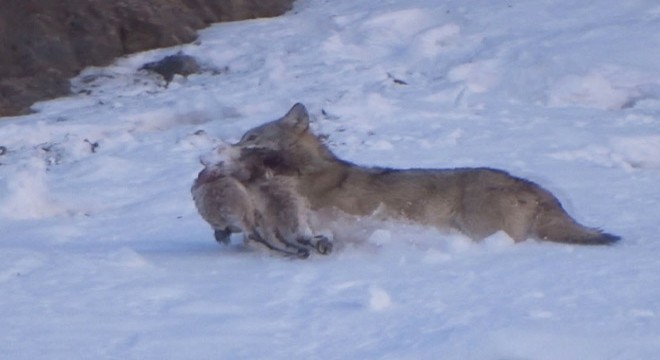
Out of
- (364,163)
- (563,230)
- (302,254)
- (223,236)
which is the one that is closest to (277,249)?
(302,254)

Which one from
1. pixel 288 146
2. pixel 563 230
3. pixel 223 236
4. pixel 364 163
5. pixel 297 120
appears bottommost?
pixel 364 163

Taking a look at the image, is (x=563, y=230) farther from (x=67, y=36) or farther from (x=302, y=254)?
(x=67, y=36)

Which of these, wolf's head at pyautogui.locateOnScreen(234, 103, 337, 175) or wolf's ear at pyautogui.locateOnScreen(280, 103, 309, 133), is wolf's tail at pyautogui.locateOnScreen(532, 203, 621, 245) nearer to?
wolf's head at pyautogui.locateOnScreen(234, 103, 337, 175)

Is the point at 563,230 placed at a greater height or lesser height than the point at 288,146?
lesser

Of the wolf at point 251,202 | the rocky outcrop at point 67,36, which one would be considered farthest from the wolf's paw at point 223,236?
the rocky outcrop at point 67,36

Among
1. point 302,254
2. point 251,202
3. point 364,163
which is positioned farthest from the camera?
point 364,163

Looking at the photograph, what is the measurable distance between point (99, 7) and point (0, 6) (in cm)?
105

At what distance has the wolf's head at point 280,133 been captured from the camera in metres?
7.36

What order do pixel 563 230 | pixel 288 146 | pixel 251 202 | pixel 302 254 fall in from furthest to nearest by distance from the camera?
1. pixel 288 146
2. pixel 251 202
3. pixel 563 230
4. pixel 302 254

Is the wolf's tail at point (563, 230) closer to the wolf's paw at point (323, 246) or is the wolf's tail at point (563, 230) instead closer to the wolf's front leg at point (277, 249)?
the wolf's paw at point (323, 246)

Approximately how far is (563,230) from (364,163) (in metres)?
3.70

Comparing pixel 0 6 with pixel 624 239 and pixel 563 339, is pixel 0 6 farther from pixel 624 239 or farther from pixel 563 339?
pixel 563 339

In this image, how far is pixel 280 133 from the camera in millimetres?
7441

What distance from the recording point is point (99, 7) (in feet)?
49.3
